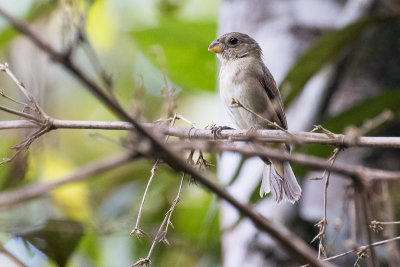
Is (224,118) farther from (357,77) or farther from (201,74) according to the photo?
(201,74)

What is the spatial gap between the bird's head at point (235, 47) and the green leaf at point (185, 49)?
3.60 feet

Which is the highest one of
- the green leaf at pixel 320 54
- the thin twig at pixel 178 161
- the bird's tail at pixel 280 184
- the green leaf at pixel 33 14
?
the green leaf at pixel 33 14

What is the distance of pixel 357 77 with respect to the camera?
→ 13.6 ft

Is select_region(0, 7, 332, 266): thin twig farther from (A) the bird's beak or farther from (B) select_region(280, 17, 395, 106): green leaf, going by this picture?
(A) the bird's beak

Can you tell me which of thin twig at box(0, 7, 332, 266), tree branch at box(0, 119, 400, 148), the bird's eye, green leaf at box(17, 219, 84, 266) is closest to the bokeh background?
green leaf at box(17, 219, 84, 266)

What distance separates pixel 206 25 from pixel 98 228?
355cm

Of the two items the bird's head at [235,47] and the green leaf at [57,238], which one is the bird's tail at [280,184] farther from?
the bird's head at [235,47]

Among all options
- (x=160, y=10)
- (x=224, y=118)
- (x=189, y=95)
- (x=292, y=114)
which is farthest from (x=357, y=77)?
(x=189, y=95)

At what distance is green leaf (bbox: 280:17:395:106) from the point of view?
3365mm

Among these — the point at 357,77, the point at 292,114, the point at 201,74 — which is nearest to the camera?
the point at 292,114

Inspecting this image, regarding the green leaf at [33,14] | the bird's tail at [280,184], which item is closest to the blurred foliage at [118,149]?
the green leaf at [33,14]

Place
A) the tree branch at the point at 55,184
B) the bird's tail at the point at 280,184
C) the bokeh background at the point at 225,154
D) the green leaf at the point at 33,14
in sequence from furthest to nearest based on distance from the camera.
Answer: the green leaf at the point at 33,14 < the bird's tail at the point at 280,184 < the bokeh background at the point at 225,154 < the tree branch at the point at 55,184

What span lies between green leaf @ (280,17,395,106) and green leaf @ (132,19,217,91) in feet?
6.29

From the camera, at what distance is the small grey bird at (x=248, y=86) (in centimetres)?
321
